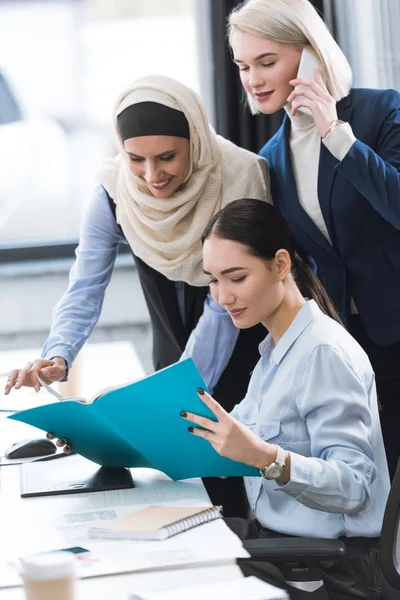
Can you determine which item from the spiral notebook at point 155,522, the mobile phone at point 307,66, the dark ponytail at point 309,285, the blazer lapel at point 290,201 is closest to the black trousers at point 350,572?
the spiral notebook at point 155,522

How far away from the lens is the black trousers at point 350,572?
56.1 inches

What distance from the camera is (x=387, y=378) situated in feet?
6.90

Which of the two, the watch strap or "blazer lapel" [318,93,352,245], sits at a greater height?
"blazer lapel" [318,93,352,245]

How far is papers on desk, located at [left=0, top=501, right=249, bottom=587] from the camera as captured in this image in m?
1.18

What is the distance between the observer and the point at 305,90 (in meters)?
1.89

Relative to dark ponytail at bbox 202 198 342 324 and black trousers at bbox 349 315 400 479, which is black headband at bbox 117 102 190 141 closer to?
dark ponytail at bbox 202 198 342 324

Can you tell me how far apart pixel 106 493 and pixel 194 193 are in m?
0.79

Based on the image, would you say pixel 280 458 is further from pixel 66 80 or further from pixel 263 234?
pixel 66 80

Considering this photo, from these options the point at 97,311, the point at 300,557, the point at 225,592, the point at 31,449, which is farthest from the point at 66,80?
the point at 225,592

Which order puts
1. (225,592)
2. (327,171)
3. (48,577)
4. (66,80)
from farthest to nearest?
(66,80), (327,171), (225,592), (48,577)

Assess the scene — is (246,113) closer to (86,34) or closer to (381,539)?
(86,34)

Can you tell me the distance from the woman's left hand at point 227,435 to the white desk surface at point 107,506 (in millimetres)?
148

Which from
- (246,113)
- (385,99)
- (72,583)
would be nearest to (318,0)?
(246,113)

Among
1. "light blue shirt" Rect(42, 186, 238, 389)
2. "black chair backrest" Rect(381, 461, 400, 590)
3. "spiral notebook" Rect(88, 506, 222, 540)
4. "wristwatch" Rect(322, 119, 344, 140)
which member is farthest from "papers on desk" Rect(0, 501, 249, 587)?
"wristwatch" Rect(322, 119, 344, 140)
